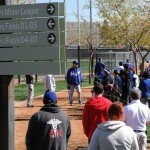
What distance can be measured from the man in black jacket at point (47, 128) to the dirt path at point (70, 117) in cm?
507

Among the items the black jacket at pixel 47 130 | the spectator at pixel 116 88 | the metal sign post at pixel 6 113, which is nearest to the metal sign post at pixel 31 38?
the metal sign post at pixel 6 113

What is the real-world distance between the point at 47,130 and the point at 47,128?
33 millimetres

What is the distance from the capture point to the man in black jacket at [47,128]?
7477 millimetres

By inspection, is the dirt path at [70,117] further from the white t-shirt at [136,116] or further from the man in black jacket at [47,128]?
the man in black jacket at [47,128]

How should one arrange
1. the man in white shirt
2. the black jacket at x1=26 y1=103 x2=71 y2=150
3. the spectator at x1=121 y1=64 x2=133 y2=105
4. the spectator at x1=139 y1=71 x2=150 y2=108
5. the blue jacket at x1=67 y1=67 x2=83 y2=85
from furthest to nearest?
the blue jacket at x1=67 y1=67 x2=83 y2=85
the spectator at x1=121 y1=64 x2=133 y2=105
the spectator at x1=139 y1=71 x2=150 y2=108
the man in white shirt
the black jacket at x1=26 y1=103 x2=71 y2=150

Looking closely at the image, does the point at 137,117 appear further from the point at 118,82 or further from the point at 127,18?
the point at 127,18

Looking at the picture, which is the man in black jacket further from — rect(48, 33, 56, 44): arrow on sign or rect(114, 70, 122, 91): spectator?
rect(114, 70, 122, 91): spectator

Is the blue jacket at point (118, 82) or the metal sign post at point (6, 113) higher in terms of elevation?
the metal sign post at point (6, 113)

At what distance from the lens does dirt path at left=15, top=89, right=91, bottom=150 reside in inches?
528

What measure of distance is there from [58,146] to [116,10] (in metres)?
24.2

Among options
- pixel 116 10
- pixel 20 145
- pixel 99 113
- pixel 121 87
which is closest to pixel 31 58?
pixel 99 113

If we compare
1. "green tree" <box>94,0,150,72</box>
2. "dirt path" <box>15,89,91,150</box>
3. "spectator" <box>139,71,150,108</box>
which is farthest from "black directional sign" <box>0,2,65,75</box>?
"green tree" <box>94,0,150,72</box>

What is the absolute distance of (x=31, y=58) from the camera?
7875 mm

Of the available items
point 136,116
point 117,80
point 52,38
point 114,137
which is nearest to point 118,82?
point 117,80
